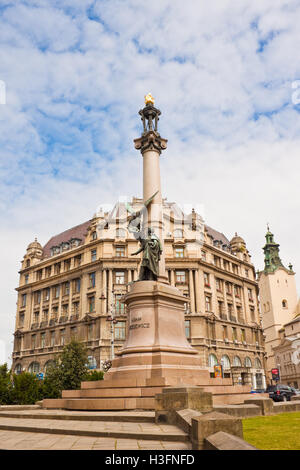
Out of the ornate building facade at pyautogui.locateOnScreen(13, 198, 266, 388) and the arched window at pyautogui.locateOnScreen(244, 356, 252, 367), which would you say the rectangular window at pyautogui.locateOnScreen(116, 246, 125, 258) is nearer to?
the ornate building facade at pyautogui.locateOnScreen(13, 198, 266, 388)

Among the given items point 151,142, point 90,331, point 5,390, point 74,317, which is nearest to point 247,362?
point 90,331

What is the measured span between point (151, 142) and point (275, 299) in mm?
85006

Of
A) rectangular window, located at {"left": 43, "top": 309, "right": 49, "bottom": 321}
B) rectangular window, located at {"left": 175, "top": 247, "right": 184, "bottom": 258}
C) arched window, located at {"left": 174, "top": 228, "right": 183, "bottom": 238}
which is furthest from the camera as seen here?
rectangular window, located at {"left": 43, "top": 309, "right": 49, "bottom": 321}

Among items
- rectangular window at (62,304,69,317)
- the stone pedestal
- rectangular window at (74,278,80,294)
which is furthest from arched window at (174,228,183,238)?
the stone pedestal

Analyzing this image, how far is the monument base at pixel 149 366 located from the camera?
43.2ft

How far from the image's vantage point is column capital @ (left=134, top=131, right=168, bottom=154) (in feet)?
71.3

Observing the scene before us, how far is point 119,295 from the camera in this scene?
164 ft

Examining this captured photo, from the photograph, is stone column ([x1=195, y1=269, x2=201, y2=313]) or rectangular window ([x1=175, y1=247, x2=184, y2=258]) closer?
stone column ([x1=195, y1=269, x2=201, y2=313])

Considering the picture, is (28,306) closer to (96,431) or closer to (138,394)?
(138,394)

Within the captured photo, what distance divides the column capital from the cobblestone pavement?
53.3 ft

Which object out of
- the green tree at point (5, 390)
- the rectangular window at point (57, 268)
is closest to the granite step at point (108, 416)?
the green tree at point (5, 390)

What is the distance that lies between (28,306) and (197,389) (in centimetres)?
5537

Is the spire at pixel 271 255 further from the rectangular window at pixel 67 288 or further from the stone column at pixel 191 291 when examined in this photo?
the rectangular window at pixel 67 288

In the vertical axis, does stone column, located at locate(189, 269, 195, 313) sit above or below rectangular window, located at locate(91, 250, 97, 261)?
below
